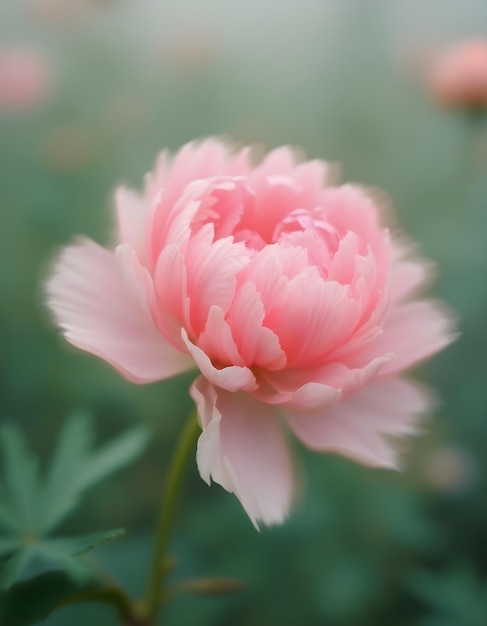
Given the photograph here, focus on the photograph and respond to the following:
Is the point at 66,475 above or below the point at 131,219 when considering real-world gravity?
below

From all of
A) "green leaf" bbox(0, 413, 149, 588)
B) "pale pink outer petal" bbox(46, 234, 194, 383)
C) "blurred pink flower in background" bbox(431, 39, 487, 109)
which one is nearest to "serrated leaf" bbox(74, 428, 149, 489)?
"green leaf" bbox(0, 413, 149, 588)

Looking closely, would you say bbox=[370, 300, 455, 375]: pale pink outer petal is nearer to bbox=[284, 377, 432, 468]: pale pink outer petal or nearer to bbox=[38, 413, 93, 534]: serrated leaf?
bbox=[284, 377, 432, 468]: pale pink outer petal

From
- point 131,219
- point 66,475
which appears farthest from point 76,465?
point 131,219

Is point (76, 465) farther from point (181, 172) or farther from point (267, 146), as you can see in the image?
point (267, 146)

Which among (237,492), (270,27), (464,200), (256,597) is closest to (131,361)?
(237,492)

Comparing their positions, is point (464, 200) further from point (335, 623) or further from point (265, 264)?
point (265, 264)

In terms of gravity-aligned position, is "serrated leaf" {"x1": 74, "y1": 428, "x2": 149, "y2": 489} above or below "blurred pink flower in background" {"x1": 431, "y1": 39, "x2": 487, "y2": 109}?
below
